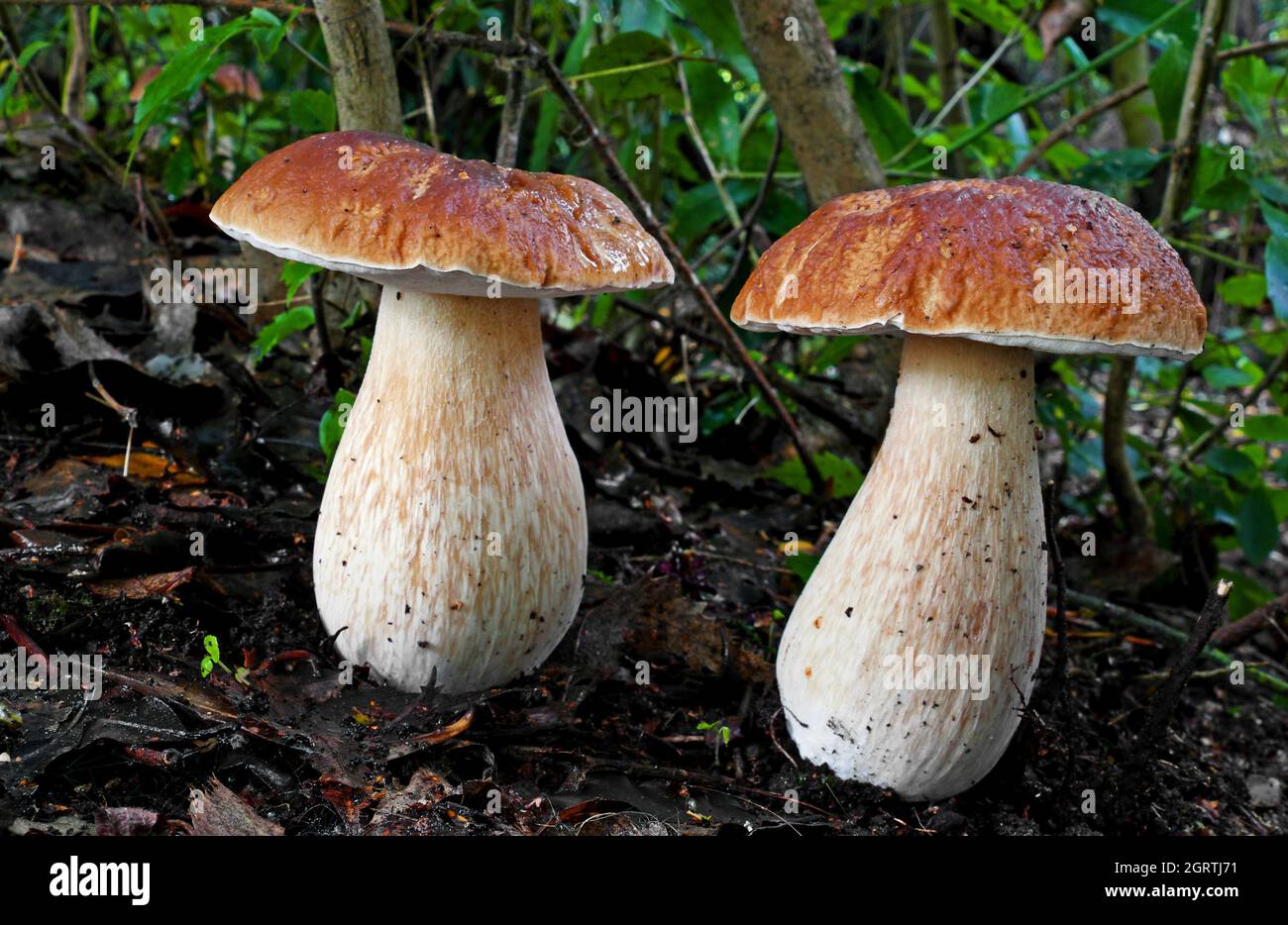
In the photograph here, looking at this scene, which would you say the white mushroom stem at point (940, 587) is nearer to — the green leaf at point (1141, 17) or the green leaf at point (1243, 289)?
the green leaf at point (1141, 17)

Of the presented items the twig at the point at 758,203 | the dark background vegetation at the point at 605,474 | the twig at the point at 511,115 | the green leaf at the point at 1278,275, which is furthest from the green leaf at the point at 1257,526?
the twig at the point at 511,115

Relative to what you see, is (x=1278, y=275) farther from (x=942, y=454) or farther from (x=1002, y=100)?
(x=1002, y=100)

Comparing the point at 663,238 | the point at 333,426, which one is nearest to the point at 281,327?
the point at 333,426

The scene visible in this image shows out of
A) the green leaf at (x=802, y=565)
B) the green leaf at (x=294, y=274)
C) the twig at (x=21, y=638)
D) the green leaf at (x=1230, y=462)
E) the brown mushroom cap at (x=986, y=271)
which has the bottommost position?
the twig at (x=21, y=638)

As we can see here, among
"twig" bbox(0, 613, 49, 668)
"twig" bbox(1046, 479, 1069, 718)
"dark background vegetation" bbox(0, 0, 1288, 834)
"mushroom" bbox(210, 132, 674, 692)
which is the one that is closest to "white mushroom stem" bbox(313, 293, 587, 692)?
"mushroom" bbox(210, 132, 674, 692)

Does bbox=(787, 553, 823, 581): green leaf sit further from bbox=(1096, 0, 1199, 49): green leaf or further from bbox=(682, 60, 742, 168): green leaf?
bbox=(1096, 0, 1199, 49): green leaf

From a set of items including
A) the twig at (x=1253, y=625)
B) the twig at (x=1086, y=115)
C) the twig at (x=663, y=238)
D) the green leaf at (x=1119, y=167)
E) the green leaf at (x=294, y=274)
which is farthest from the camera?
the twig at (x=1086, y=115)

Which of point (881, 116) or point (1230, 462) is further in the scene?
point (881, 116)
